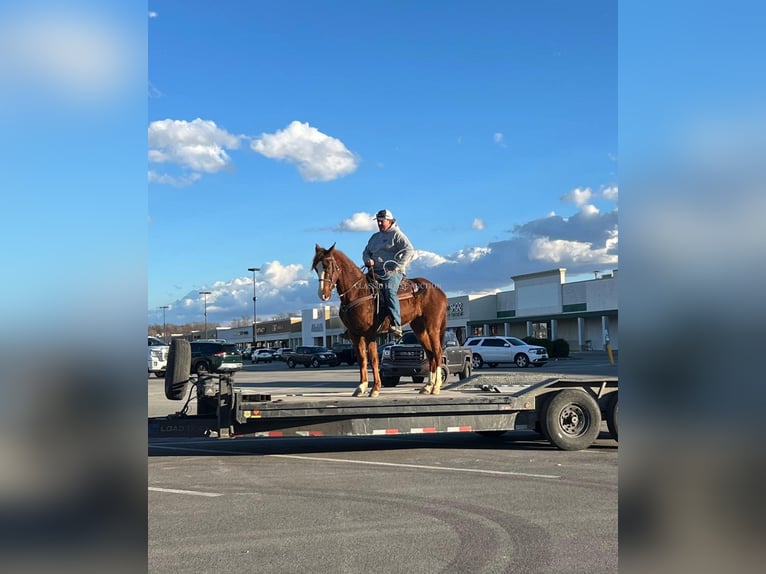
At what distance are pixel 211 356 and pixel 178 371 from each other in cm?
2102

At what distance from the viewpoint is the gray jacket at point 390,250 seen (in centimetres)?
1056

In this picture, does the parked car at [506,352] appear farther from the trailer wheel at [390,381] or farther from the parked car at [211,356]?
the trailer wheel at [390,381]

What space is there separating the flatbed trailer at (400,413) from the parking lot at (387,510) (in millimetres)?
469

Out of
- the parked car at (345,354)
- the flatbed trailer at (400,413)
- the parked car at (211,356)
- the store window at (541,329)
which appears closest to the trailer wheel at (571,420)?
the flatbed trailer at (400,413)

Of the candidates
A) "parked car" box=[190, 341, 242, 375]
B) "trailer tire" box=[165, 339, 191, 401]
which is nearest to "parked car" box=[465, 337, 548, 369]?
"parked car" box=[190, 341, 242, 375]

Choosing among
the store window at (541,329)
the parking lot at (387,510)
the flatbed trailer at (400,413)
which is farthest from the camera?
the store window at (541,329)

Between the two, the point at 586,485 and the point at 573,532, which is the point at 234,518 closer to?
the point at 573,532

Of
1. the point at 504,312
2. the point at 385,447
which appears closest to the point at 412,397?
the point at 385,447

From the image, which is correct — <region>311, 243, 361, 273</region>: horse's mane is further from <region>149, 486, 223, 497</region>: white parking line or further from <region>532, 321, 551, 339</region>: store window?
<region>532, 321, 551, 339</region>: store window

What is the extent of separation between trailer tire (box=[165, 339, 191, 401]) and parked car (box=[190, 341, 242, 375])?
18.8 meters

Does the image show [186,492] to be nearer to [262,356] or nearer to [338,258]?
[338,258]

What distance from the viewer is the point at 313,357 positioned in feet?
159

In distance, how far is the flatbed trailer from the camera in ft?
29.1
